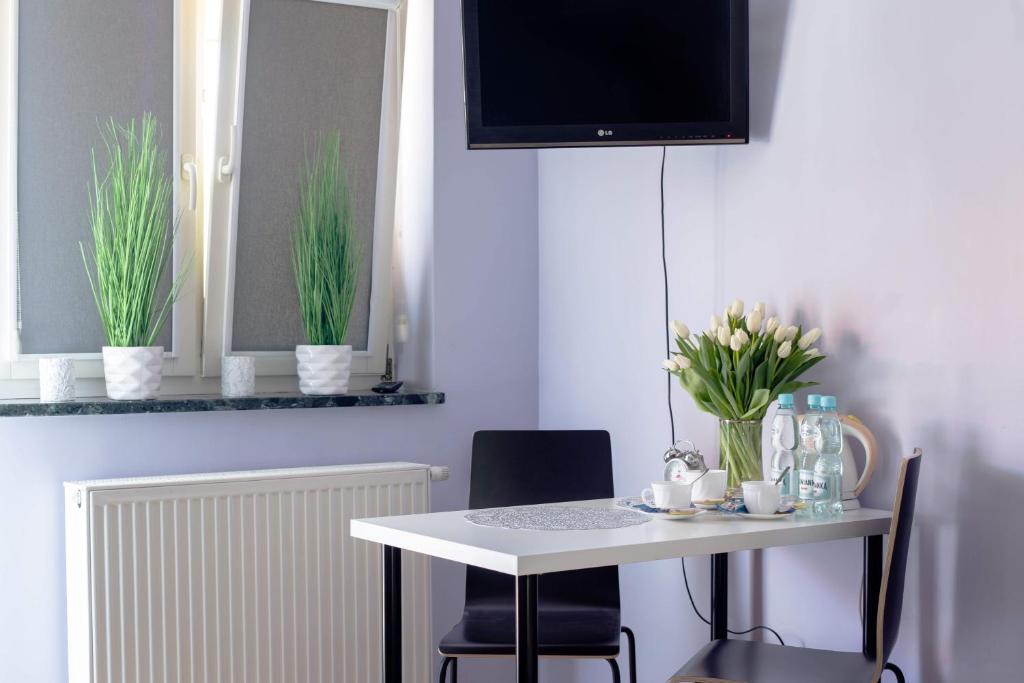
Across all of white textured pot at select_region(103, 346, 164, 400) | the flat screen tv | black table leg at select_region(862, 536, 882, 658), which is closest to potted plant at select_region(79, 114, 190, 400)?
white textured pot at select_region(103, 346, 164, 400)

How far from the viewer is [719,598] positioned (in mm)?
2672

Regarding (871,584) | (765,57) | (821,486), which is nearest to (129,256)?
(765,57)

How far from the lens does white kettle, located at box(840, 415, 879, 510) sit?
2.30m

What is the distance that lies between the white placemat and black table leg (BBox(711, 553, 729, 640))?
17.5 inches

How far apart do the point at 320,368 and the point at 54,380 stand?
0.70 meters

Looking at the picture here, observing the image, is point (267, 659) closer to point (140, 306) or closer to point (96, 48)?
point (140, 306)

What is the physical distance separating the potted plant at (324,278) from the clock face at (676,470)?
1.14 meters

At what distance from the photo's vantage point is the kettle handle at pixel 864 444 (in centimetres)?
230

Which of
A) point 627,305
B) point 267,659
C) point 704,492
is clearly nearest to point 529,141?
point 627,305

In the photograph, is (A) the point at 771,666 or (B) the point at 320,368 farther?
(B) the point at 320,368

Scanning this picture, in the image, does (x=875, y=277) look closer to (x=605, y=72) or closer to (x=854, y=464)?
(x=854, y=464)

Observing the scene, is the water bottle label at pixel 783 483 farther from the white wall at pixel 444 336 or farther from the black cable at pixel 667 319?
the white wall at pixel 444 336

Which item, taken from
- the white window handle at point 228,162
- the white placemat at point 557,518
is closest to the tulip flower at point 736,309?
the white placemat at point 557,518

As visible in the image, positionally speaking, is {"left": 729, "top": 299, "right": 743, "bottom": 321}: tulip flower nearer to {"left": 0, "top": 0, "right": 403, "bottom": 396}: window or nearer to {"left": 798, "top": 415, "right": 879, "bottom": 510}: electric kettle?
{"left": 798, "top": 415, "right": 879, "bottom": 510}: electric kettle
